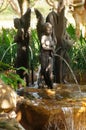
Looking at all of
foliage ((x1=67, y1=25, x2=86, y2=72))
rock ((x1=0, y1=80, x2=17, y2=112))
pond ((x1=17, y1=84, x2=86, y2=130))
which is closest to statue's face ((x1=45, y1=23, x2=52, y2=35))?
pond ((x1=17, y1=84, x2=86, y2=130))

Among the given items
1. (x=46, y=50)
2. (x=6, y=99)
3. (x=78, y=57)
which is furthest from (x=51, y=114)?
(x=78, y=57)

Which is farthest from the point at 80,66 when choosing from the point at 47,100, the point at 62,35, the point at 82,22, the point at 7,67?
the point at 82,22

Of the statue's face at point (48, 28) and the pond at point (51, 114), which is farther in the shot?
the statue's face at point (48, 28)

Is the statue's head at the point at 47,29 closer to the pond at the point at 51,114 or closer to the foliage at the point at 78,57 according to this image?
the pond at the point at 51,114

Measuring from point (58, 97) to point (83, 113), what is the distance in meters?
0.90

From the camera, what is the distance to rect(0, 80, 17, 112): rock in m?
6.80

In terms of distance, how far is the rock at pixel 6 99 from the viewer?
268 inches

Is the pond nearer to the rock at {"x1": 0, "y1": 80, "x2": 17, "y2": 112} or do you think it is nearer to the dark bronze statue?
the rock at {"x1": 0, "y1": 80, "x2": 17, "y2": 112}

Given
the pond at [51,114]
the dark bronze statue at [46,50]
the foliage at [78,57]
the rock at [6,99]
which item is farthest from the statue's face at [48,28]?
the foliage at [78,57]

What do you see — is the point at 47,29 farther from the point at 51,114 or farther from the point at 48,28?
the point at 51,114

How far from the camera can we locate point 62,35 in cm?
959

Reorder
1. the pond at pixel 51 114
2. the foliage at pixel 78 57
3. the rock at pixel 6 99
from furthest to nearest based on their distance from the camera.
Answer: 1. the foliage at pixel 78 57
2. the pond at pixel 51 114
3. the rock at pixel 6 99

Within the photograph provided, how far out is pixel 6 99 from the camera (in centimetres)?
686

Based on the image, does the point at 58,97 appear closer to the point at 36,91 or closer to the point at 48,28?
the point at 36,91
